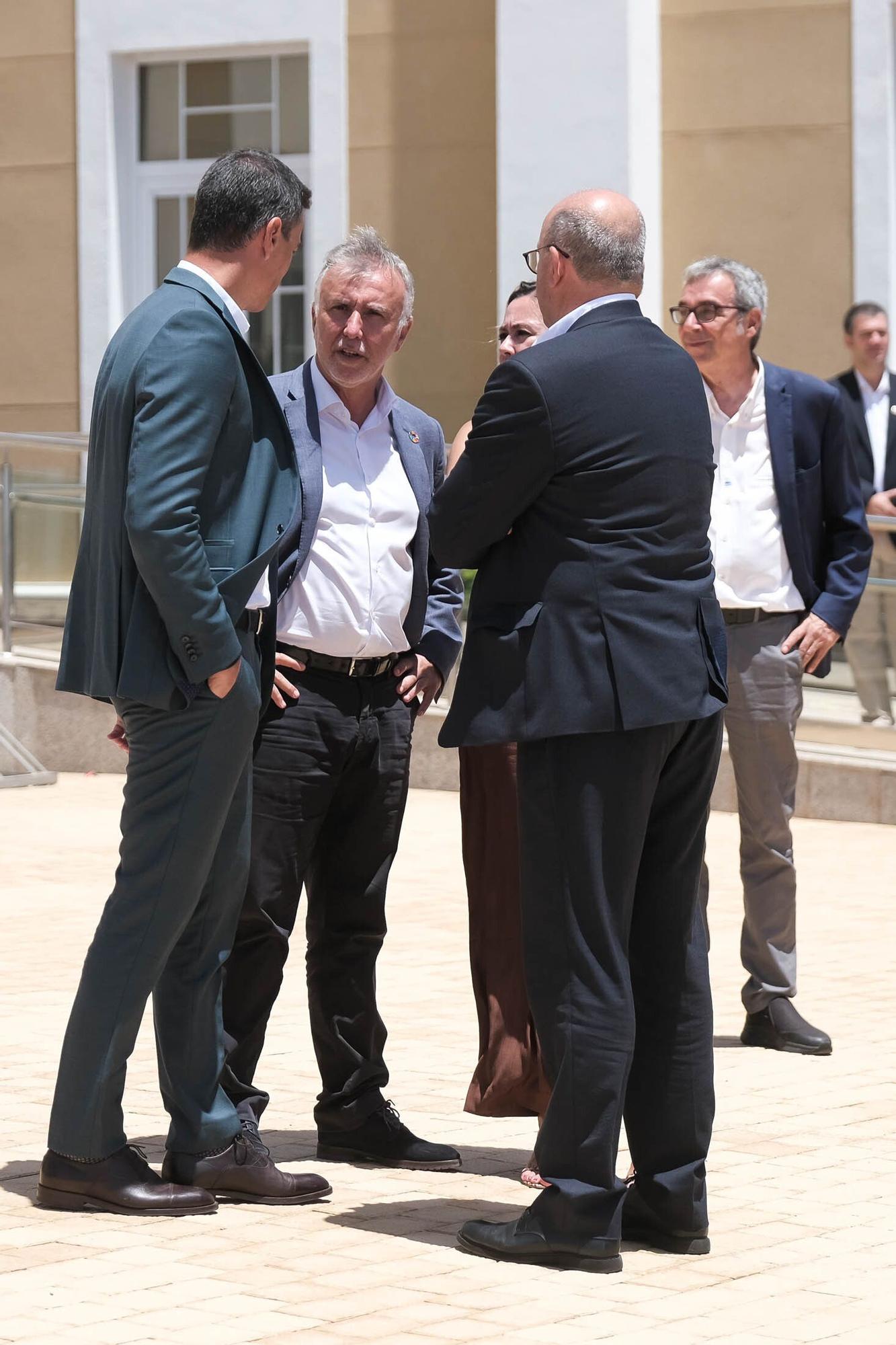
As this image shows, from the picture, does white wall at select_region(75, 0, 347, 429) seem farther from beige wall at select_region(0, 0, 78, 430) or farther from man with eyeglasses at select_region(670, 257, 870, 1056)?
man with eyeglasses at select_region(670, 257, 870, 1056)

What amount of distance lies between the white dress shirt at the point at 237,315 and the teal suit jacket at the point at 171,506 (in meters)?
0.03

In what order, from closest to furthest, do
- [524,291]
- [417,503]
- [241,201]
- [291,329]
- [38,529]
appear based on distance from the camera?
[241,201] → [417,503] → [524,291] → [38,529] → [291,329]

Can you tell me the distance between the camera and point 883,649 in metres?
11.4

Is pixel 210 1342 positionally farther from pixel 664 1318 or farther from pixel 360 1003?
pixel 360 1003

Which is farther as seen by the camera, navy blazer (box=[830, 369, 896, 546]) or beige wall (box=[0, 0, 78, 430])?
beige wall (box=[0, 0, 78, 430])

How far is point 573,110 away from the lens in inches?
577

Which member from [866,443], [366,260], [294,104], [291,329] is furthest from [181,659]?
[294,104]

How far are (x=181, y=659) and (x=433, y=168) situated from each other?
11542mm

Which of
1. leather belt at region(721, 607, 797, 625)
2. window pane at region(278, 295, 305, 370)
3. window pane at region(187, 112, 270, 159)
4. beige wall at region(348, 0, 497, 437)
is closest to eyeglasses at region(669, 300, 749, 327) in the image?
leather belt at region(721, 607, 797, 625)

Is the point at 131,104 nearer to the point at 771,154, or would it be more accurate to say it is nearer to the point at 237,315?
the point at 771,154

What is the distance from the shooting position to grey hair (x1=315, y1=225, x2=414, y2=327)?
516 cm

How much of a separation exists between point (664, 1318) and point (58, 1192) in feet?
4.39

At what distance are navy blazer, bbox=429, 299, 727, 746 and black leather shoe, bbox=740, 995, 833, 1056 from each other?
2.33m

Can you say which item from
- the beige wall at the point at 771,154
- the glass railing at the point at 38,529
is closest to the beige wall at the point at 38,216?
the glass railing at the point at 38,529
